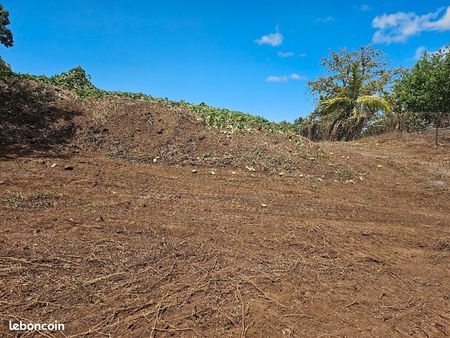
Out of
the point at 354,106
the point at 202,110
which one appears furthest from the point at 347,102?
the point at 202,110

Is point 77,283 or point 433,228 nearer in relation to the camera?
point 77,283

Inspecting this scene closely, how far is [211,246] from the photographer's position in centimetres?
447

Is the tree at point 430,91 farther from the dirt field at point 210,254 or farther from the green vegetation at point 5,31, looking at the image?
the green vegetation at point 5,31

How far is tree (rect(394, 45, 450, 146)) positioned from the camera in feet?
41.4

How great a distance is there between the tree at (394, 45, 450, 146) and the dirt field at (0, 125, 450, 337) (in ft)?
23.4

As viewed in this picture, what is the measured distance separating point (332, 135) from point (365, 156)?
658 centimetres

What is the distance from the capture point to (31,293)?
3320 millimetres

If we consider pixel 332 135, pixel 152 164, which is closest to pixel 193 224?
pixel 152 164

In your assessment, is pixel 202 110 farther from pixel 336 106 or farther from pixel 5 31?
pixel 336 106

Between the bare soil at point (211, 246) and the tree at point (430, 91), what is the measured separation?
17.9 feet

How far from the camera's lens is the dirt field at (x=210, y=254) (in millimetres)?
3270

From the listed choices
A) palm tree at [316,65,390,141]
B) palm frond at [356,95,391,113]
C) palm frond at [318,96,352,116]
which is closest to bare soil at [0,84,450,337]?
palm tree at [316,65,390,141]

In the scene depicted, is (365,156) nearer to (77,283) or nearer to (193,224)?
(193,224)

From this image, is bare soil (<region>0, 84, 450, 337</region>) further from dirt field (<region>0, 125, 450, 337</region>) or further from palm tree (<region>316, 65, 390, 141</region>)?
palm tree (<region>316, 65, 390, 141</region>)
